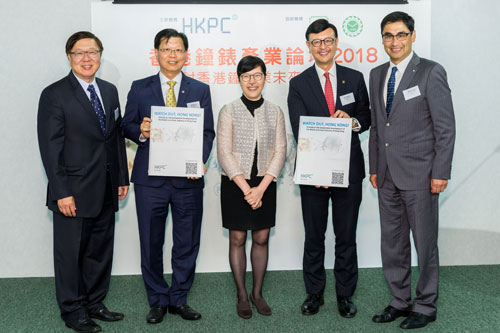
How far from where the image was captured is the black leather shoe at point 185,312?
2.73m

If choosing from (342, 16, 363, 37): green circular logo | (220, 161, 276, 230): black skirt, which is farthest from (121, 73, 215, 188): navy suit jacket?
(342, 16, 363, 37): green circular logo

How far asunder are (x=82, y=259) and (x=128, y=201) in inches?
36.4

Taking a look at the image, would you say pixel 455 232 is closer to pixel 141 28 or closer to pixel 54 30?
pixel 141 28

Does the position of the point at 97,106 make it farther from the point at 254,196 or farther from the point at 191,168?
the point at 254,196

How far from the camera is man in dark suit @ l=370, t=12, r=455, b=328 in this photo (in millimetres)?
2492

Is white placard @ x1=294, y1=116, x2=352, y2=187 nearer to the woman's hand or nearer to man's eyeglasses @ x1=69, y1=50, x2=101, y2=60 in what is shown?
the woman's hand

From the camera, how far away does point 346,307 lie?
280cm

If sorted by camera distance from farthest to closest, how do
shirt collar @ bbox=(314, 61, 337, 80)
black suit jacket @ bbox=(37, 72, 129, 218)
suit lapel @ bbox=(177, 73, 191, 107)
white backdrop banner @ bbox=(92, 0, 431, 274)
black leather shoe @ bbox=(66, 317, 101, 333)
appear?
white backdrop banner @ bbox=(92, 0, 431, 274) < shirt collar @ bbox=(314, 61, 337, 80) < suit lapel @ bbox=(177, 73, 191, 107) < black leather shoe @ bbox=(66, 317, 101, 333) < black suit jacket @ bbox=(37, 72, 129, 218)

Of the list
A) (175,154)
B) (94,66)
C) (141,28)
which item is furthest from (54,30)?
(175,154)

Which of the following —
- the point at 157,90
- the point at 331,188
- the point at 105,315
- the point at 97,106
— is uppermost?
the point at 157,90

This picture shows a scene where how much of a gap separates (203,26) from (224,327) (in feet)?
7.67

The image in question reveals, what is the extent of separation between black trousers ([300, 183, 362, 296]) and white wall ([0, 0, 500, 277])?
855mm

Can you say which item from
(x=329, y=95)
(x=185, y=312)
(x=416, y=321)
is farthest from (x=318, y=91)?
(x=185, y=312)

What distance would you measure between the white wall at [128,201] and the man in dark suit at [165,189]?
0.91m
